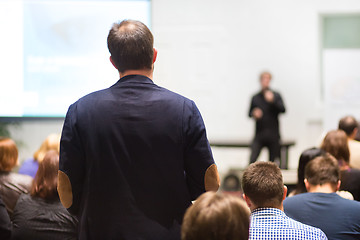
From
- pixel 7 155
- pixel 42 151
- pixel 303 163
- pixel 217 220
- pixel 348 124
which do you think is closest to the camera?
pixel 217 220

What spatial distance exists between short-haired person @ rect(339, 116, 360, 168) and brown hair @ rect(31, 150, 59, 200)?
6.75ft

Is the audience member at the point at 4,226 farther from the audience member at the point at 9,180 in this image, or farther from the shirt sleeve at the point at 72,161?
the shirt sleeve at the point at 72,161

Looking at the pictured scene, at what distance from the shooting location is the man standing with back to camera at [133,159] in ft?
4.44

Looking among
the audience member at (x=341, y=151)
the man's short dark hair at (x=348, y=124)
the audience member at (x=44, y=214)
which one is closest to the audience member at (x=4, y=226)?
the audience member at (x=44, y=214)

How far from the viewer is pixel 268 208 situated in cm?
171

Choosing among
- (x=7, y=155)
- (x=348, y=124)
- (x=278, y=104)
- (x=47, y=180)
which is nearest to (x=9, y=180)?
(x=7, y=155)

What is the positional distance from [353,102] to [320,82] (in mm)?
1001

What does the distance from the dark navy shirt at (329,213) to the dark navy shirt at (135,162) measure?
2.98 ft

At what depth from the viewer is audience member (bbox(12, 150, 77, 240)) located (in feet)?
7.23

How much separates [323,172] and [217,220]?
1.33 m

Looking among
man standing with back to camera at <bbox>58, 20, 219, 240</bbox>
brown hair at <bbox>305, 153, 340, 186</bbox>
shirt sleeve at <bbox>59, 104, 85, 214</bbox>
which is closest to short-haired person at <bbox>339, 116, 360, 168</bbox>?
brown hair at <bbox>305, 153, 340, 186</bbox>

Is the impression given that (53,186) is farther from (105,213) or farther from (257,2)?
(257,2)

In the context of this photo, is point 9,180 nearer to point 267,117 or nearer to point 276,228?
point 276,228

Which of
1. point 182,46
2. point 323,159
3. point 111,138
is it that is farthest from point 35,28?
point 111,138
